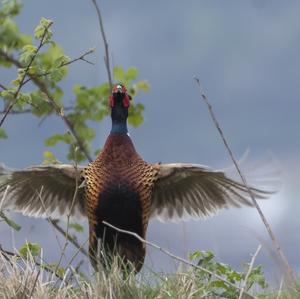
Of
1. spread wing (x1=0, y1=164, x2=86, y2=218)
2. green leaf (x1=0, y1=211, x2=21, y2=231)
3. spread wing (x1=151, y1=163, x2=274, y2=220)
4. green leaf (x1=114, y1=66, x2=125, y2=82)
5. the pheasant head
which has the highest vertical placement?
green leaf (x1=114, y1=66, x2=125, y2=82)

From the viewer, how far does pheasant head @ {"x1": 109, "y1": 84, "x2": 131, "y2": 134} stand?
247 inches

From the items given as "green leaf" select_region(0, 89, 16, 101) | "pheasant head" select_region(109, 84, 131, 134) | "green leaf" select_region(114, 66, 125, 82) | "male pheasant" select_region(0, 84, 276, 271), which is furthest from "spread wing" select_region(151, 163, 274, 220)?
"green leaf" select_region(114, 66, 125, 82)

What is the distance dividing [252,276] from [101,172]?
1.57 meters

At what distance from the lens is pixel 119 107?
6375 millimetres

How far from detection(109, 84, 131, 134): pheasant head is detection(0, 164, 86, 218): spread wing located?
0.40m

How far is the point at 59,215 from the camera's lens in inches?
265

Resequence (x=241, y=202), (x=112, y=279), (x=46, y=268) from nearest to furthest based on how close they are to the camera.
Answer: (x=112, y=279), (x=46, y=268), (x=241, y=202)

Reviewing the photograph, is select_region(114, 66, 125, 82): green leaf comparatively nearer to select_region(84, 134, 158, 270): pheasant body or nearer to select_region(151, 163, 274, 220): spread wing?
select_region(151, 163, 274, 220): spread wing

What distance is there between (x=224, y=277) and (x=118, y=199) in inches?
51.7

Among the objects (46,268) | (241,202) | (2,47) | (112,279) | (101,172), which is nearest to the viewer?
(112,279)

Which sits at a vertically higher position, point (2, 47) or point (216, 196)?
point (2, 47)

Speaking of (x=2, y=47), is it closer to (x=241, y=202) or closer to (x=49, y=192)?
(x=49, y=192)

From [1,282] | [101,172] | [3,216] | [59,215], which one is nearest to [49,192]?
[59,215]

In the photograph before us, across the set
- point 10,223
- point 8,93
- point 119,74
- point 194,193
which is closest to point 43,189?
point 8,93
